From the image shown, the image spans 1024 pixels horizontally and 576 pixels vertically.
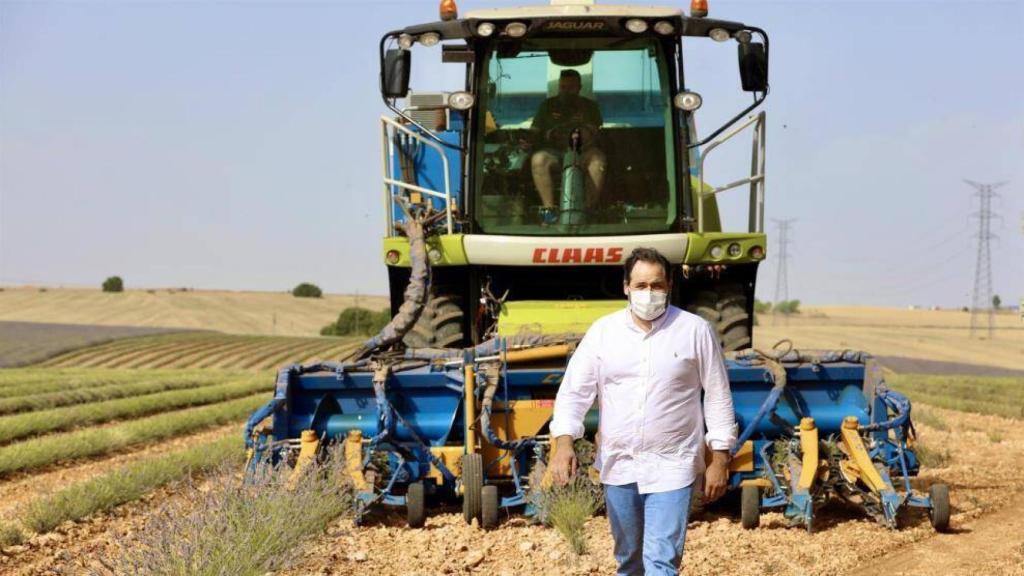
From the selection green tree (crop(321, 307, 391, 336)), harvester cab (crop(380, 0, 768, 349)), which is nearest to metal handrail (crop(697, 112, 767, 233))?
harvester cab (crop(380, 0, 768, 349))

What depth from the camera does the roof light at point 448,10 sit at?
9.12 metres

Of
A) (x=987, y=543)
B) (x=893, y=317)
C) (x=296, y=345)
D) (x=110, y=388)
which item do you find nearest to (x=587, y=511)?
(x=987, y=543)

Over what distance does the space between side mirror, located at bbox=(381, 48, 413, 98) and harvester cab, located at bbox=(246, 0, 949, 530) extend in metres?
0.02

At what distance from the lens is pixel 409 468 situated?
7.89 metres

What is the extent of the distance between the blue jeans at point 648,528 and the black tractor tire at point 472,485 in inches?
106

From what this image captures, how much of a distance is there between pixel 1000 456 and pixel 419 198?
6.06 metres

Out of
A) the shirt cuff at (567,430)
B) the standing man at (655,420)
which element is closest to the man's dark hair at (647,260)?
the standing man at (655,420)

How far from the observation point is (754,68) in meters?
8.60

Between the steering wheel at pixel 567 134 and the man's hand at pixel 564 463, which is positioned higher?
the steering wheel at pixel 567 134

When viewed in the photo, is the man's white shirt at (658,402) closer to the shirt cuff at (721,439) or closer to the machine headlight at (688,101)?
the shirt cuff at (721,439)

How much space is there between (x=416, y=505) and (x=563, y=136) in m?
3.11

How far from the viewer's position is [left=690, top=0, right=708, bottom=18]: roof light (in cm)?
905

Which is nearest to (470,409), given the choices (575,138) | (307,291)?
(575,138)

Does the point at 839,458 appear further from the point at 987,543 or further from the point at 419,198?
the point at 419,198
